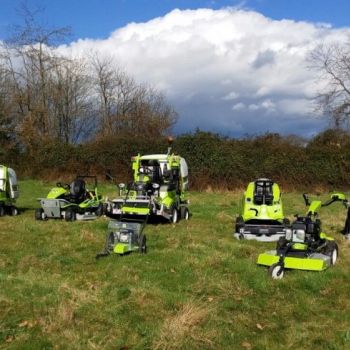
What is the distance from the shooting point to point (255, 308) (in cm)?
743

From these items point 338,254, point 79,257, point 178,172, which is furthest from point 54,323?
point 178,172

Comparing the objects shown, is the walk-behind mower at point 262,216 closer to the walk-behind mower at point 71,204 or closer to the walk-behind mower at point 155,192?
the walk-behind mower at point 155,192

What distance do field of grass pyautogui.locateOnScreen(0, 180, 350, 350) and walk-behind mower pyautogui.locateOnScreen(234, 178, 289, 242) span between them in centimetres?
45

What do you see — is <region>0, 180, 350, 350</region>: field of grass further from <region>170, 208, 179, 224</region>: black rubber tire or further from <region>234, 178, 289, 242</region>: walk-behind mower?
<region>170, 208, 179, 224</region>: black rubber tire

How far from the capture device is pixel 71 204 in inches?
629

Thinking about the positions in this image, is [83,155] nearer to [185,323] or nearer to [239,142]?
[239,142]

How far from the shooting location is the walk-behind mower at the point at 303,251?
30.0ft

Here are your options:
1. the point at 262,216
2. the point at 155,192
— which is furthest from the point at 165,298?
the point at 155,192

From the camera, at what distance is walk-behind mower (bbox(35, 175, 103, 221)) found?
15688 mm

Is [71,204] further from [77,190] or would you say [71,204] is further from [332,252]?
[332,252]

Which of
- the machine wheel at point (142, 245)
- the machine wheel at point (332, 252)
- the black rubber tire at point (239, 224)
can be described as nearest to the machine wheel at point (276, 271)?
the machine wheel at point (332, 252)

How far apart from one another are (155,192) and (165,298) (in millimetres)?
8437

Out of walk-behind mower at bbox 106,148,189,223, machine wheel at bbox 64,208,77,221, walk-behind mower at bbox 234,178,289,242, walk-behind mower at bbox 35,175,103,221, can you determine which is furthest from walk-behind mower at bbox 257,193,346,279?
walk-behind mower at bbox 35,175,103,221

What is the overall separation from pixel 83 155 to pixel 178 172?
14.3 meters
